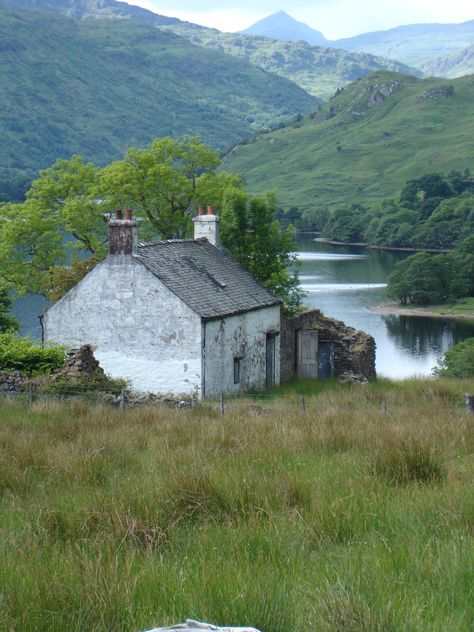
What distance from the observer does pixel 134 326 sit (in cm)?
3106

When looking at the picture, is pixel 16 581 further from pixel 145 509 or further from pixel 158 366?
pixel 158 366

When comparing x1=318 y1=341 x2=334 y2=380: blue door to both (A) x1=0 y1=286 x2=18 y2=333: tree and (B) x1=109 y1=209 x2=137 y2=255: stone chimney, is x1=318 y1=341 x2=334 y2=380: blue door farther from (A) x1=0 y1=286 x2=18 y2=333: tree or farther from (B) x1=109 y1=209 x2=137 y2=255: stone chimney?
(A) x1=0 y1=286 x2=18 y2=333: tree

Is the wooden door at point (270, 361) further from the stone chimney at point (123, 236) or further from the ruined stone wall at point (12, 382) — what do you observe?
the ruined stone wall at point (12, 382)

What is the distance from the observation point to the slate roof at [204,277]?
30875 mm

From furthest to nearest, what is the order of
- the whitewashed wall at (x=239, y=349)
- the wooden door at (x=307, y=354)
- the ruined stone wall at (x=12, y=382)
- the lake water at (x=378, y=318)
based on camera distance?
1. the lake water at (x=378, y=318)
2. the wooden door at (x=307, y=354)
3. the whitewashed wall at (x=239, y=349)
4. the ruined stone wall at (x=12, y=382)

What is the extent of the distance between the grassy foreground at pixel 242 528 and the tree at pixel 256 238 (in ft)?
104

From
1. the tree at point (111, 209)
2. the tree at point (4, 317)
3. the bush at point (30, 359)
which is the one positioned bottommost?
the bush at point (30, 359)

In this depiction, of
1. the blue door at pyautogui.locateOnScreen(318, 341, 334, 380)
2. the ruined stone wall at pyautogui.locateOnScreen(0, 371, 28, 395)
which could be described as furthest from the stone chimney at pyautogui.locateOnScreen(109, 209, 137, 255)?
the blue door at pyautogui.locateOnScreen(318, 341, 334, 380)

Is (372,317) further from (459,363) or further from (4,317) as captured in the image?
(4,317)

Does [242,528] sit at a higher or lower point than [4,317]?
lower

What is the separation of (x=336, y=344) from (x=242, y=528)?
32.0 meters

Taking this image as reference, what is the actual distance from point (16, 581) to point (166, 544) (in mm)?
1420

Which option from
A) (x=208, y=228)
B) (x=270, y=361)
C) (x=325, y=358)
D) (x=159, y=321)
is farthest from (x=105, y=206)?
(x=159, y=321)

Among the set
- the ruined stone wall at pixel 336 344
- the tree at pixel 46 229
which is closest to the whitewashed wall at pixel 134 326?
the ruined stone wall at pixel 336 344
